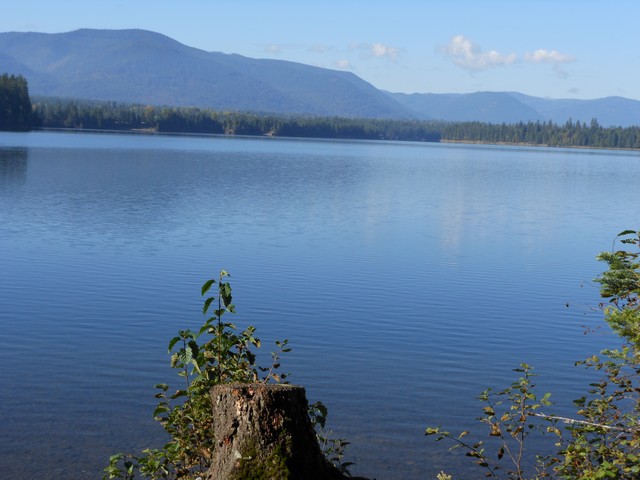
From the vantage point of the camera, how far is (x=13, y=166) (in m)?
68.2

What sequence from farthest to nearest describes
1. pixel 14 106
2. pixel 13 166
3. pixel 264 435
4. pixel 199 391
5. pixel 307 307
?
pixel 14 106
pixel 13 166
pixel 307 307
pixel 199 391
pixel 264 435

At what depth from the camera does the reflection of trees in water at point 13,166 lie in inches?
2252

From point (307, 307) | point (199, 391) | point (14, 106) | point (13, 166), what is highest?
point (14, 106)

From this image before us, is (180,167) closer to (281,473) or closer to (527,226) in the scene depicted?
(527,226)

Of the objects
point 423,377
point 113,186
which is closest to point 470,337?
point 423,377

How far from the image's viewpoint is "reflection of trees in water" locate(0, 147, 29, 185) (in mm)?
57191

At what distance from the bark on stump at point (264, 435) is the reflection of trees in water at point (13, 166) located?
51.3 m

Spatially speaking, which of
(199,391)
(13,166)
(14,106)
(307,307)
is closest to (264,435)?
(199,391)

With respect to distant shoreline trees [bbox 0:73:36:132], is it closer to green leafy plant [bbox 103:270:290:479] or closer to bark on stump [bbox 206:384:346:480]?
green leafy plant [bbox 103:270:290:479]

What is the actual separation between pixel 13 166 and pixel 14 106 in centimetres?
9145

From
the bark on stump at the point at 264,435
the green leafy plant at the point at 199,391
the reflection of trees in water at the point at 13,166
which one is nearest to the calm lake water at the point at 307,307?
the green leafy plant at the point at 199,391

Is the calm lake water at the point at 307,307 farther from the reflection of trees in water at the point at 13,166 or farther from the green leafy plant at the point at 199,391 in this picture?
the reflection of trees in water at the point at 13,166

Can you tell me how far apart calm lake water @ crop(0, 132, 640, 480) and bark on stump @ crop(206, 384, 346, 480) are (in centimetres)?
607

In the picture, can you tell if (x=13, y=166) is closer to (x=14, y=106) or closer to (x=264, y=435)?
(x=264, y=435)
